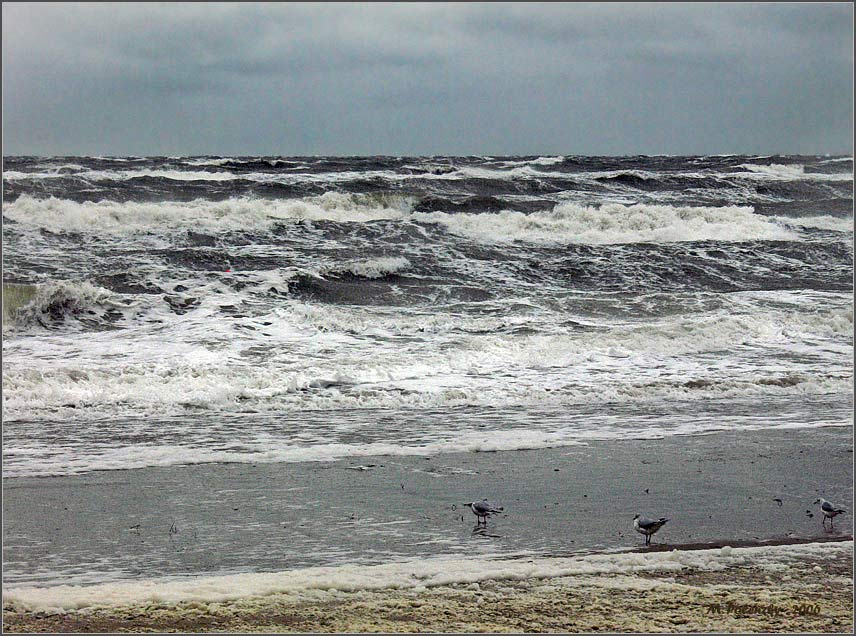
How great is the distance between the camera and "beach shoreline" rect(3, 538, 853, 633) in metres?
4.09

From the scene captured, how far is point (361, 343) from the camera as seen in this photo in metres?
12.2

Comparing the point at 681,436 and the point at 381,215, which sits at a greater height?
the point at 381,215

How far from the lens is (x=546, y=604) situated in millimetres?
→ 4391

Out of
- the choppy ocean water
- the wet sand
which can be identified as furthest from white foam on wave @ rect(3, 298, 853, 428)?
the wet sand

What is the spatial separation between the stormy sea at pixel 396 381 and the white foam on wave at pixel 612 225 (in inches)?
4.3

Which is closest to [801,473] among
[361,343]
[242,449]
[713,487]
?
[713,487]

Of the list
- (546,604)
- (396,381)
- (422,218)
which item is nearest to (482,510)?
(546,604)

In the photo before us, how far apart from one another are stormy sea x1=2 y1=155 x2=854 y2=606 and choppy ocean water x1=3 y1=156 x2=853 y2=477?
62 mm

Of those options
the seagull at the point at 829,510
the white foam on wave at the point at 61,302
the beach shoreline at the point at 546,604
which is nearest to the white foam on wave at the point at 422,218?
the white foam on wave at the point at 61,302

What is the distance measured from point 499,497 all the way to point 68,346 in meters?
7.41

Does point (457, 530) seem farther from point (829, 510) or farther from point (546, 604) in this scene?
point (829, 510)

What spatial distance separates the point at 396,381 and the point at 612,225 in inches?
574

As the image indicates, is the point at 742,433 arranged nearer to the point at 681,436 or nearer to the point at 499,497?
the point at 681,436

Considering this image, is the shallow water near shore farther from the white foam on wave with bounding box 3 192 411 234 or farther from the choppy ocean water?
the white foam on wave with bounding box 3 192 411 234
